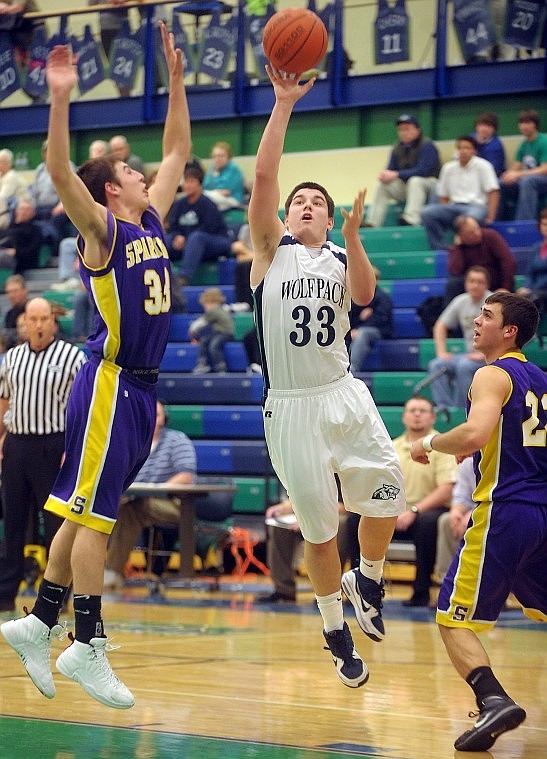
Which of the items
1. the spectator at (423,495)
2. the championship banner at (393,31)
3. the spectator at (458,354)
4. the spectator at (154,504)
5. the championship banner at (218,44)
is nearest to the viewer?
the spectator at (423,495)

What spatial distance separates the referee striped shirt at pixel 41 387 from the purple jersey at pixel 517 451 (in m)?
4.38

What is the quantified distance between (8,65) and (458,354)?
939cm

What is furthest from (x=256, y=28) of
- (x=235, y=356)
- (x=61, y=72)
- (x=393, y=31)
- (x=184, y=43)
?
(x=61, y=72)

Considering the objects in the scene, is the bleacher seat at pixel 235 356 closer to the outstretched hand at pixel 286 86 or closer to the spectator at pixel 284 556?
the spectator at pixel 284 556

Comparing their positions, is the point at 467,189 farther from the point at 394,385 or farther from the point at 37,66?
the point at 37,66

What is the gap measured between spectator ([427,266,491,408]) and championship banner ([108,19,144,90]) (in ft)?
23.3

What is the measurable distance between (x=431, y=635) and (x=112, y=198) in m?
4.17

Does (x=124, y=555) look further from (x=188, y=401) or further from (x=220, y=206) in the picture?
→ (x=220, y=206)

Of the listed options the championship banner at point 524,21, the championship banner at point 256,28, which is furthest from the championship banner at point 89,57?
the championship banner at point 524,21

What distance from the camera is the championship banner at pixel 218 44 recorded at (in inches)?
653

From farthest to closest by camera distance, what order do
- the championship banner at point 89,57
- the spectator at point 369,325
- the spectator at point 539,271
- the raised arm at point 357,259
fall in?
the championship banner at point 89,57, the spectator at point 369,325, the spectator at point 539,271, the raised arm at point 357,259

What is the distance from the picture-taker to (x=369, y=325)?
13492 mm

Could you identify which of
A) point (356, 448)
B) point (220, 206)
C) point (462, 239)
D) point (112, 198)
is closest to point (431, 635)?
point (356, 448)

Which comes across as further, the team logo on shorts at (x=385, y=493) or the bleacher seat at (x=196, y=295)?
the bleacher seat at (x=196, y=295)
